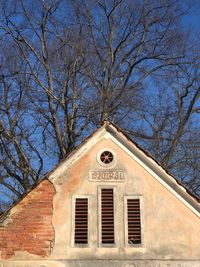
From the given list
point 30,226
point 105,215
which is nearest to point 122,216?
point 105,215

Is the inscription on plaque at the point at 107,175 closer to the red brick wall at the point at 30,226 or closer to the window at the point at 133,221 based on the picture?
the window at the point at 133,221

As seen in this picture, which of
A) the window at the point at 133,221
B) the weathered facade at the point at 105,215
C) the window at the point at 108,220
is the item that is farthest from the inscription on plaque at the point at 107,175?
the window at the point at 133,221

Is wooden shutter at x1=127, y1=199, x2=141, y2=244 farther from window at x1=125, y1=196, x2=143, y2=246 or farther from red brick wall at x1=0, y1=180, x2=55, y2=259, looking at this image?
red brick wall at x1=0, y1=180, x2=55, y2=259

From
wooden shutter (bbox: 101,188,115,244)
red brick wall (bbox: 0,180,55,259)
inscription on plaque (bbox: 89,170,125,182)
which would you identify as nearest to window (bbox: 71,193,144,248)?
wooden shutter (bbox: 101,188,115,244)

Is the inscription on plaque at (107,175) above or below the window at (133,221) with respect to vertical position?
above

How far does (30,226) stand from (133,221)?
2975 millimetres

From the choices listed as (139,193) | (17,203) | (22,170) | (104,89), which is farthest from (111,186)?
(104,89)

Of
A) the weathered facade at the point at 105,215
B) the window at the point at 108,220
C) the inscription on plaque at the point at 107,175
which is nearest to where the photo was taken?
the weathered facade at the point at 105,215

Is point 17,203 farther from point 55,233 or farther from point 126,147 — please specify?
point 126,147

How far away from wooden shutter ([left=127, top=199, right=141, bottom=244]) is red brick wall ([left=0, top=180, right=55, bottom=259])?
2257 millimetres

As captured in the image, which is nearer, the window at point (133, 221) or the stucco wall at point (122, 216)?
the stucco wall at point (122, 216)

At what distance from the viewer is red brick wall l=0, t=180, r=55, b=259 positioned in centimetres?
1274

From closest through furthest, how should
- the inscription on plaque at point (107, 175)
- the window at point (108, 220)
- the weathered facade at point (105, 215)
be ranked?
the weathered facade at point (105, 215)
the window at point (108, 220)
the inscription on plaque at point (107, 175)

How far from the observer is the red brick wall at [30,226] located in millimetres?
12742
